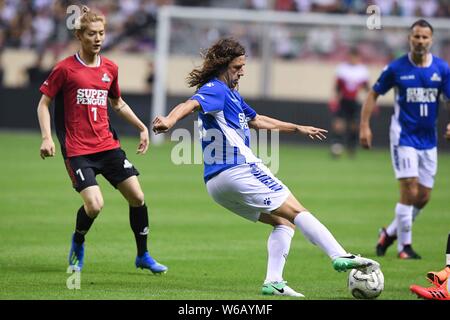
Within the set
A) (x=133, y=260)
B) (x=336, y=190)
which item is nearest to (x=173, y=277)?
(x=133, y=260)

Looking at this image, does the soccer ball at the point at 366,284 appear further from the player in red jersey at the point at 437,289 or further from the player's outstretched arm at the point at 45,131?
the player's outstretched arm at the point at 45,131

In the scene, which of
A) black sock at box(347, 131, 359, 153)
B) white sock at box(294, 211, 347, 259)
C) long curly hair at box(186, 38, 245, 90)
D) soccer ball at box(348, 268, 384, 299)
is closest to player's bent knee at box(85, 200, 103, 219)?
long curly hair at box(186, 38, 245, 90)

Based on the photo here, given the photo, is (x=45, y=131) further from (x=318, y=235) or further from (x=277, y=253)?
(x=318, y=235)

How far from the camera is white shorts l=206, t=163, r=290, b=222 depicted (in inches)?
332

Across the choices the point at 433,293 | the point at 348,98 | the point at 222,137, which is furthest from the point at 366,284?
the point at 348,98

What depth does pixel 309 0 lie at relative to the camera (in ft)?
109

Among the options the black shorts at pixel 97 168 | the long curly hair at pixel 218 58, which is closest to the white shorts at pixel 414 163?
the black shorts at pixel 97 168

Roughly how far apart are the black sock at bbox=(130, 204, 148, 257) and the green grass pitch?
10.4 inches

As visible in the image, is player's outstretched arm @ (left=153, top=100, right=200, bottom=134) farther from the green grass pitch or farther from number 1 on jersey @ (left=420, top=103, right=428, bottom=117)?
number 1 on jersey @ (left=420, top=103, right=428, bottom=117)

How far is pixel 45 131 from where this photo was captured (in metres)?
9.27

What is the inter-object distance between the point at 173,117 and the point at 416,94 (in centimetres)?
487

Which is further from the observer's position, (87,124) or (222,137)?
(87,124)
